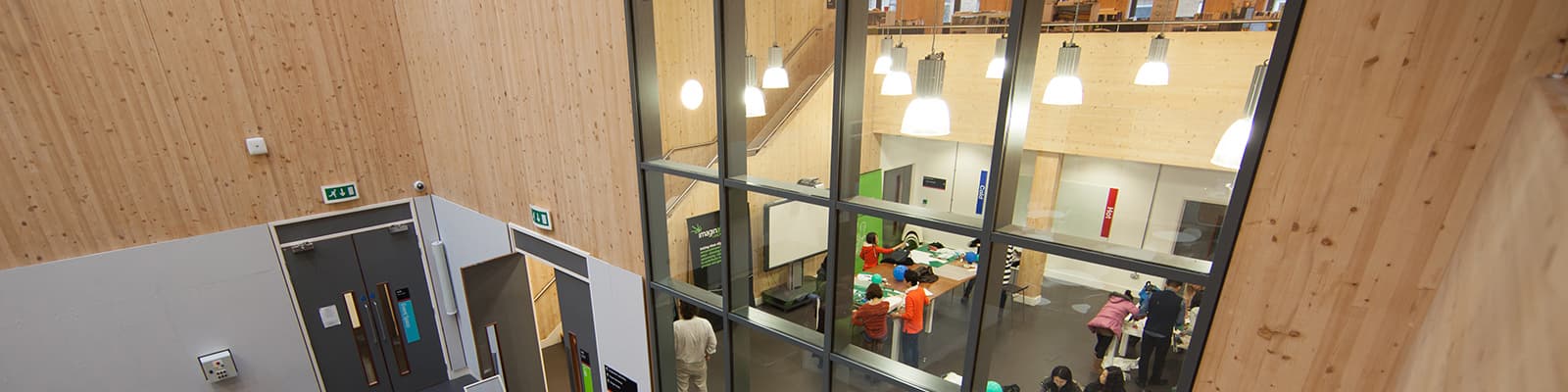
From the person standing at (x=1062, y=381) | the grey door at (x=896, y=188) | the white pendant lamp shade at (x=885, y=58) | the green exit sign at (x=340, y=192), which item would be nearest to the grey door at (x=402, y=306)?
the green exit sign at (x=340, y=192)

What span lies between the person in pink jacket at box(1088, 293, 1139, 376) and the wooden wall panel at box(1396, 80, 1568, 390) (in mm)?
4580

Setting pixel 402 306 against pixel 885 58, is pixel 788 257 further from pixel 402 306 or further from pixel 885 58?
pixel 402 306

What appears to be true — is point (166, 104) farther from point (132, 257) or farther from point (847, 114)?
point (847, 114)

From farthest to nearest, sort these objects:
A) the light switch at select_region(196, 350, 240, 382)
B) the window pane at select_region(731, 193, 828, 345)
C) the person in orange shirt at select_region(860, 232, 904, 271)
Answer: the person in orange shirt at select_region(860, 232, 904, 271) → the window pane at select_region(731, 193, 828, 345) → the light switch at select_region(196, 350, 240, 382)

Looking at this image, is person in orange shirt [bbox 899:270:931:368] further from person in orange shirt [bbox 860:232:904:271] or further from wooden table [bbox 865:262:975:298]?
person in orange shirt [bbox 860:232:904:271]

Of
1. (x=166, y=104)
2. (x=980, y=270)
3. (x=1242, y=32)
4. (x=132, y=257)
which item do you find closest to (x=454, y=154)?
(x=166, y=104)

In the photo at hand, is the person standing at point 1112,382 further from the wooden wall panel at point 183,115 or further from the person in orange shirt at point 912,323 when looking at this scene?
the wooden wall panel at point 183,115

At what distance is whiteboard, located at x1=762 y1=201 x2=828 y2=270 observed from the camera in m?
7.51

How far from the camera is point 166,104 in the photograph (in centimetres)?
492

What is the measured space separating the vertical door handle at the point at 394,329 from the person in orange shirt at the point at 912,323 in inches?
214

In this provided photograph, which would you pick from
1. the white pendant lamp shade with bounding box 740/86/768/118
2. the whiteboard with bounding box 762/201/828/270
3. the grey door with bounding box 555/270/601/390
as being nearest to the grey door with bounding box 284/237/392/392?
the grey door with bounding box 555/270/601/390

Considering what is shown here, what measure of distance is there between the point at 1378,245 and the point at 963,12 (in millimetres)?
6411

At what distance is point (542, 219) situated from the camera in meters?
4.77

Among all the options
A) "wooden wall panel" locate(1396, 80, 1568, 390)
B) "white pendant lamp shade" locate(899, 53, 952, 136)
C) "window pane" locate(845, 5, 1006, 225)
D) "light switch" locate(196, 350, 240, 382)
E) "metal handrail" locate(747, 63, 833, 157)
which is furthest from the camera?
"metal handrail" locate(747, 63, 833, 157)
